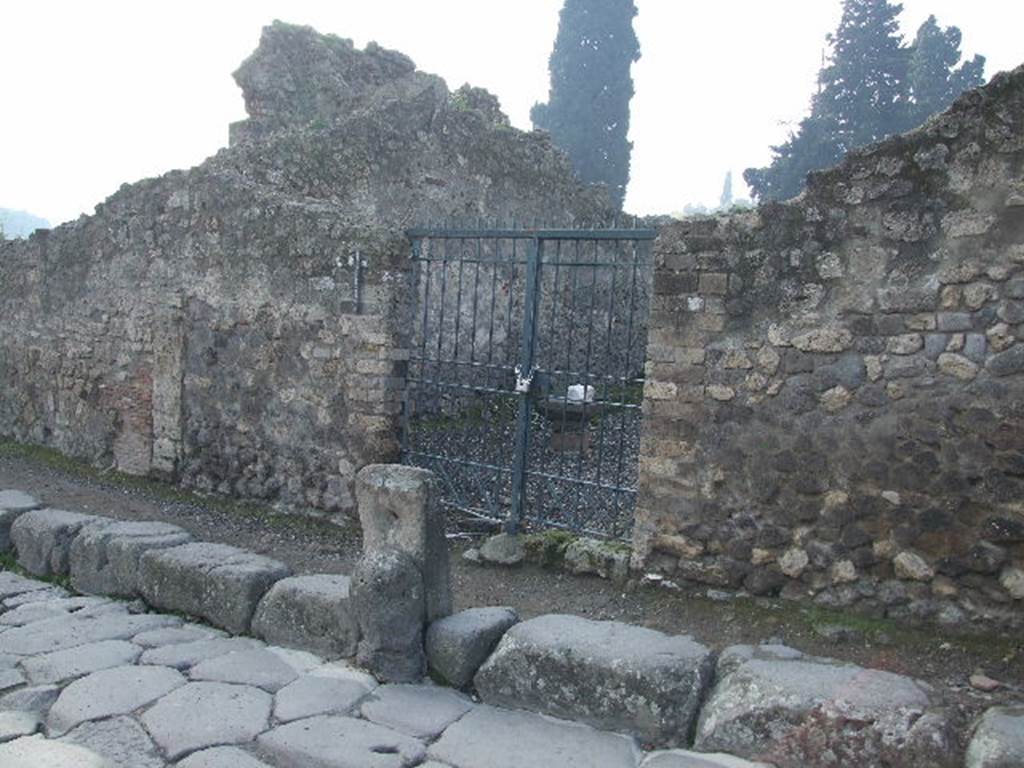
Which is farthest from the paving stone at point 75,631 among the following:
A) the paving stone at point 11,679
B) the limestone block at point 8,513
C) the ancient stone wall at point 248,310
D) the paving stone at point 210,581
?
the ancient stone wall at point 248,310

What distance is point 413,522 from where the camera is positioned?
407 cm

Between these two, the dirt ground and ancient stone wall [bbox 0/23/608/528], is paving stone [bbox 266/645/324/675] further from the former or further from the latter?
ancient stone wall [bbox 0/23/608/528]

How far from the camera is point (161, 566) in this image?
4.86 metres

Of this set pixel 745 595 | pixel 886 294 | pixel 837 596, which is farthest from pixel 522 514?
pixel 886 294

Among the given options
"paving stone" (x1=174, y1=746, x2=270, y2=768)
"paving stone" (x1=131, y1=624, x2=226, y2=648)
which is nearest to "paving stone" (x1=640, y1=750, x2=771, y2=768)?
"paving stone" (x1=174, y1=746, x2=270, y2=768)

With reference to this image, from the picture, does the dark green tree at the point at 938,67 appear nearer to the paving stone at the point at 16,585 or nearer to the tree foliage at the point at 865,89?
the tree foliage at the point at 865,89

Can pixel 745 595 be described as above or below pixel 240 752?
above

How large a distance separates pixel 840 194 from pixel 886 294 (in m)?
0.57

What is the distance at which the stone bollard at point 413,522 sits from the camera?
160 inches

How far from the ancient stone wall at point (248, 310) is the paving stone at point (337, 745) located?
3.18m

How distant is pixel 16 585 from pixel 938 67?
30.9 meters

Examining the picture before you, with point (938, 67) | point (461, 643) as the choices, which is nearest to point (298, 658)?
point (461, 643)

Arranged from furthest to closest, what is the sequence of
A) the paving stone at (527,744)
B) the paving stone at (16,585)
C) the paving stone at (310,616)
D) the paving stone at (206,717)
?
the paving stone at (16,585), the paving stone at (310,616), the paving stone at (206,717), the paving stone at (527,744)

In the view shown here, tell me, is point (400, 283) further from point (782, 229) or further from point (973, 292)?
point (973, 292)
